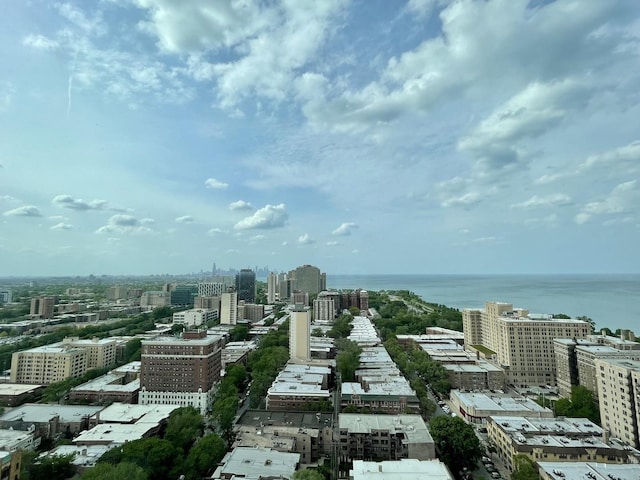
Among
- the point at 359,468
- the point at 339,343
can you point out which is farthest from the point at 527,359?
the point at 359,468

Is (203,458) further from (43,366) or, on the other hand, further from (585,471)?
(43,366)

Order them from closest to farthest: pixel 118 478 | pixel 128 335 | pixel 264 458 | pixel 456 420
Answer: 1. pixel 118 478
2. pixel 264 458
3. pixel 456 420
4. pixel 128 335

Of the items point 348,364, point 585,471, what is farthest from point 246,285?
point 585,471

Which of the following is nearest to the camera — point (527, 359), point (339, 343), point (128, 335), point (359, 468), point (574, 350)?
point (359, 468)

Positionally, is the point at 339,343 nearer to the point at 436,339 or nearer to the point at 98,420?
the point at 436,339

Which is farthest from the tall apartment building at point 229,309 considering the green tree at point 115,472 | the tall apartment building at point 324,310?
the green tree at point 115,472
